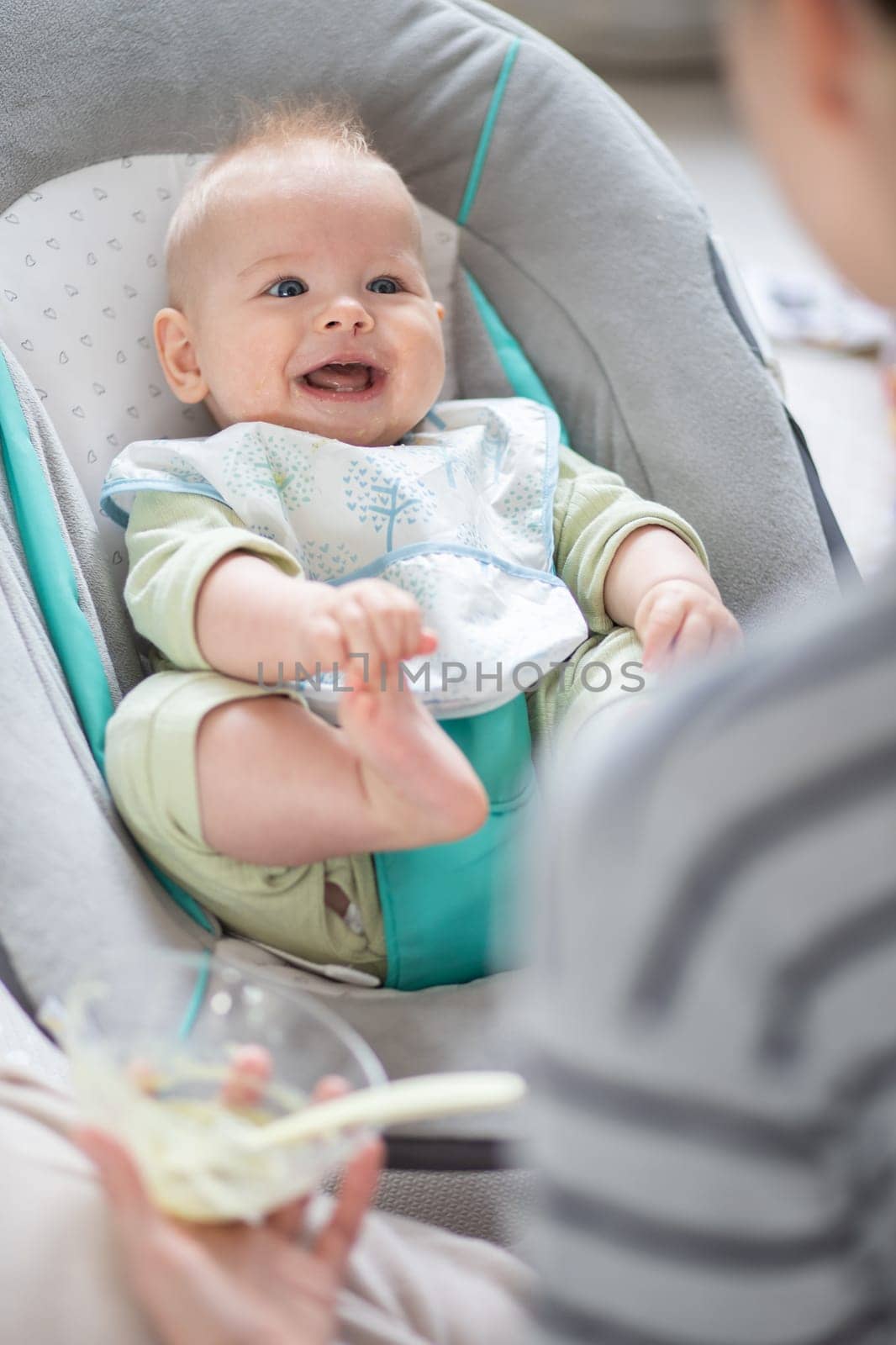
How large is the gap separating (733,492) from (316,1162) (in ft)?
2.46

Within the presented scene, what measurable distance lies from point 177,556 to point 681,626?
1.21 ft

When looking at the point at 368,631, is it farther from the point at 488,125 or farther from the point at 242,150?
the point at 488,125

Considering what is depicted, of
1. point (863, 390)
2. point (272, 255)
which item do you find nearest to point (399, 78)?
point (272, 255)

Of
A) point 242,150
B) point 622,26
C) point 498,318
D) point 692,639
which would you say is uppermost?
point 242,150

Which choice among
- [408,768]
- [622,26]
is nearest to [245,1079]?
[408,768]

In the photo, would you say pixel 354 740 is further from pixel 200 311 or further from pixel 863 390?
pixel 863 390

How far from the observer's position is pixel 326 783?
0.86 m

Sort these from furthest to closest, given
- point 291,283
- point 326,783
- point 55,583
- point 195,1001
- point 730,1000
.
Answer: point 291,283 < point 55,583 < point 326,783 < point 195,1001 < point 730,1000

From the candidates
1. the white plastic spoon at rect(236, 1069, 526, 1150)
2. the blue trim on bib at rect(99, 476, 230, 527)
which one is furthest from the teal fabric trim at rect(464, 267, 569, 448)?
the white plastic spoon at rect(236, 1069, 526, 1150)

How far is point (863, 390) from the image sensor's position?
244 centimetres

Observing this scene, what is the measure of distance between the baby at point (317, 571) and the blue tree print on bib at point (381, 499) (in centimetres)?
1

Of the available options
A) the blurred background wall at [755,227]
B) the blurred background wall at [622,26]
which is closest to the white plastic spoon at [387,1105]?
the blurred background wall at [755,227]

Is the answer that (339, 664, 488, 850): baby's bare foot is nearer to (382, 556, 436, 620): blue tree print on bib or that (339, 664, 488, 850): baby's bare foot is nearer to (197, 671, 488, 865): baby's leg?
(197, 671, 488, 865): baby's leg

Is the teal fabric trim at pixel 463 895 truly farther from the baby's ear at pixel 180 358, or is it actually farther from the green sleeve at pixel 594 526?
the baby's ear at pixel 180 358
